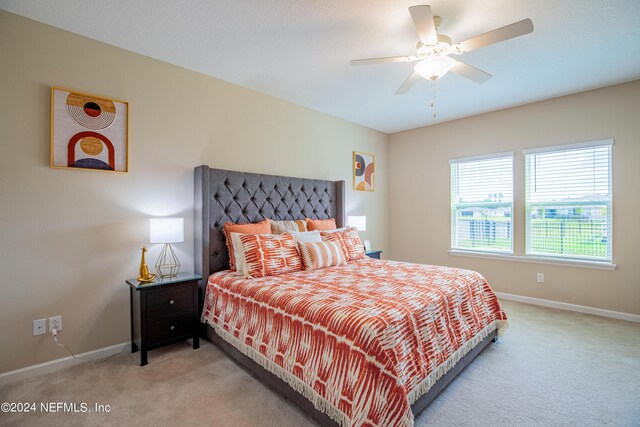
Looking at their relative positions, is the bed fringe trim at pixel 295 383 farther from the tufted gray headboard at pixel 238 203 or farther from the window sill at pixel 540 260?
the window sill at pixel 540 260

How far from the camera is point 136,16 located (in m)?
2.29

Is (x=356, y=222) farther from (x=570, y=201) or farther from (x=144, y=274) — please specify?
(x=144, y=274)

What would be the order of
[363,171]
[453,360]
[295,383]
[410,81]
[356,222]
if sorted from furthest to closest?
[363,171], [356,222], [410,81], [453,360], [295,383]

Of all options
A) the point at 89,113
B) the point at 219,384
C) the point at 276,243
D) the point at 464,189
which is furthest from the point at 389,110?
the point at 219,384

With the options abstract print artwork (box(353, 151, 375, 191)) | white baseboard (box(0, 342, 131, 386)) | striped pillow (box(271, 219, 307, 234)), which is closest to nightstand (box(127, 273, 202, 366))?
white baseboard (box(0, 342, 131, 386))

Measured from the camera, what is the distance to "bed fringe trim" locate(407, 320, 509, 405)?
1.74 m

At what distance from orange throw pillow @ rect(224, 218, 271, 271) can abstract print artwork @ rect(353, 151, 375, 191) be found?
2180mm

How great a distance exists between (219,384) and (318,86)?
10.4 feet

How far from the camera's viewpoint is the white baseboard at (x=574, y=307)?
345 centimetres

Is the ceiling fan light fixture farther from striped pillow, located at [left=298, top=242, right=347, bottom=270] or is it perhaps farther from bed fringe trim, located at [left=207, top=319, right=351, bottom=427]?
bed fringe trim, located at [left=207, top=319, right=351, bottom=427]

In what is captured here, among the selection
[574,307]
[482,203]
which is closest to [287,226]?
[482,203]

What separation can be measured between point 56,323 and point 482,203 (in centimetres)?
523

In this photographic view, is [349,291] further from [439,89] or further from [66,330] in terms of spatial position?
A: [439,89]

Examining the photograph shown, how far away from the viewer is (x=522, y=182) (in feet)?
13.7
